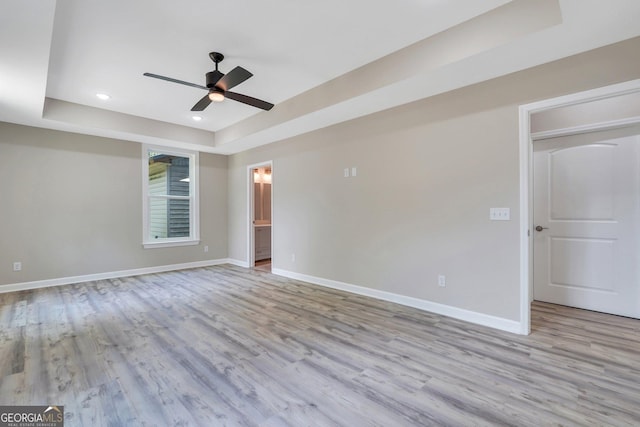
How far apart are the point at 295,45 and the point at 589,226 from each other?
374cm

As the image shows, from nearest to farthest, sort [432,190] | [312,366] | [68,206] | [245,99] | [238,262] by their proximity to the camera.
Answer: [312,366] < [245,99] < [432,190] < [68,206] < [238,262]

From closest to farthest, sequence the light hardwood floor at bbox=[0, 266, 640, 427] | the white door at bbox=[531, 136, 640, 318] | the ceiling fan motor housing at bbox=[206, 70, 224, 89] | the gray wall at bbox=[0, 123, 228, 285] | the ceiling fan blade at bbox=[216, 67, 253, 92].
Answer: the light hardwood floor at bbox=[0, 266, 640, 427] → the ceiling fan blade at bbox=[216, 67, 253, 92] → the ceiling fan motor housing at bbox=[206, 70, 224, 89] → the white door at bbox=[531, 136, 640, 318] → the gray wall at bbox=[0, 123, 228, 285]

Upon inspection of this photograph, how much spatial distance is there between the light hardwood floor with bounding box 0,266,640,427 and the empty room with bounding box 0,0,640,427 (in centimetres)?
2

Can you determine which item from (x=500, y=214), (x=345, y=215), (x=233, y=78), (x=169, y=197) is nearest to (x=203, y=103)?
(x=233, y=78)

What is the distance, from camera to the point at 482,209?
2867 mm

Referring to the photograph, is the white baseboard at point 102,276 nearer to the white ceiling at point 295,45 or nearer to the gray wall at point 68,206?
the gray wall at point 68,206

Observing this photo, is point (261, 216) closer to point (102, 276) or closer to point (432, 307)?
point (102, 276)

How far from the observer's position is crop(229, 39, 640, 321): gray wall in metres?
2.66

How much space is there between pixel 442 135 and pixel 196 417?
127 inches

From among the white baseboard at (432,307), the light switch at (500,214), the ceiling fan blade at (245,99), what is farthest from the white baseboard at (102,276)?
the light switch at (500,214)

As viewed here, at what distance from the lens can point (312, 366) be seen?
213 centimetres

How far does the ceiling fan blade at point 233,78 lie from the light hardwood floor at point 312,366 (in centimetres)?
239

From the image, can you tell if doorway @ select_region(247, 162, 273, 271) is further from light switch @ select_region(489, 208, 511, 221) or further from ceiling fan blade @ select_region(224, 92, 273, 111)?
light switch @ select_region(489, 208, 511, 221)

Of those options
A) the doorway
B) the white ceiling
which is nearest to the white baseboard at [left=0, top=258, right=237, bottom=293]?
the doorway
